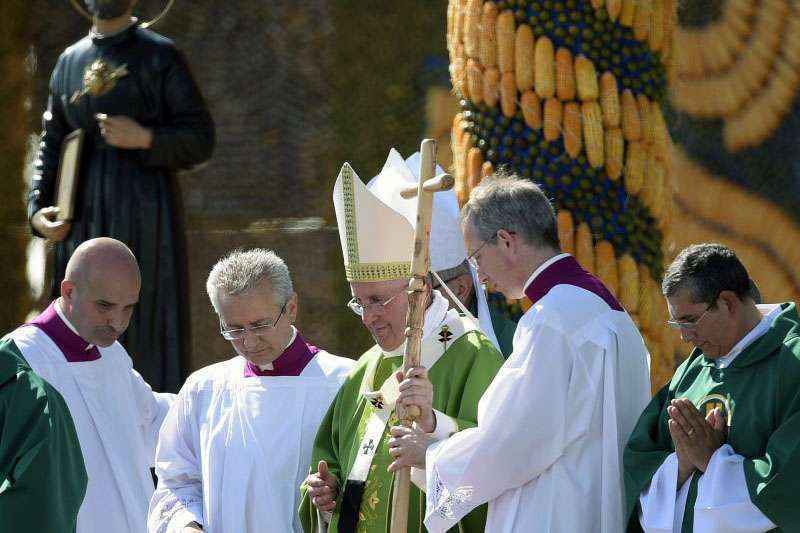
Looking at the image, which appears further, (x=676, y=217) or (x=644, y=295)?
(x=676, y=217)

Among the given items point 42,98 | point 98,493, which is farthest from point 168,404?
point 42,98

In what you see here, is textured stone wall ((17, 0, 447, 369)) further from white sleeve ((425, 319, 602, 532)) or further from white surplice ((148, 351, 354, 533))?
white sleeve ((425, 319, 602, 532))

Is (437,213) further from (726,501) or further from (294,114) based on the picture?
(294,114)

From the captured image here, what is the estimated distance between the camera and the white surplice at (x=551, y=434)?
4.20m

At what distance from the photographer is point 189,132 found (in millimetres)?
7027

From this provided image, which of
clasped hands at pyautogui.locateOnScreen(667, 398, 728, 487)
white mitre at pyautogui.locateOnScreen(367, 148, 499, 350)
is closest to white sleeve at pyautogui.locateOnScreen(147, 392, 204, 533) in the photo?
white mitre at pyautogui.locateOnScreen(367, 148, 499, 350)

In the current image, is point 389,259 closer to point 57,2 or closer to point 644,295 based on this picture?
point 644,295

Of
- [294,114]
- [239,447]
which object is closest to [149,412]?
[239,447]

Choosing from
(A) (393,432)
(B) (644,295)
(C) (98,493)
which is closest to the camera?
(A) (393,432)

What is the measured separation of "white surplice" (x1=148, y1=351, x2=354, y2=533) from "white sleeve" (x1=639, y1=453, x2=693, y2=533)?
133 centimetres

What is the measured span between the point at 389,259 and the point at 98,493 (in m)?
1.60

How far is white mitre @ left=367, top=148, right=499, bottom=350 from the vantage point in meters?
5.10

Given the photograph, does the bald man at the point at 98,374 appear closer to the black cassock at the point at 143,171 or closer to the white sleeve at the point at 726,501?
the black cassock at the point at 143,171

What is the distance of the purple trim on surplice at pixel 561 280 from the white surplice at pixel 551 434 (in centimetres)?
2
